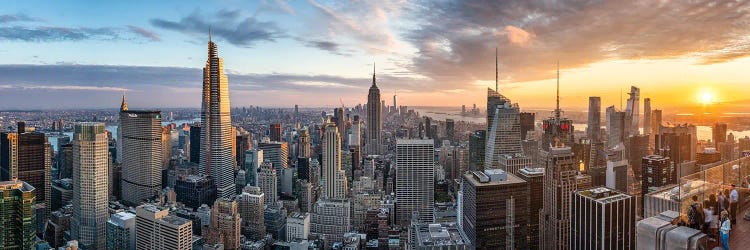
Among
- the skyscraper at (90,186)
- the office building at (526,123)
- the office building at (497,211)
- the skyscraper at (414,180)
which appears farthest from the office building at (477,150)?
the skyscraper at (90,186)

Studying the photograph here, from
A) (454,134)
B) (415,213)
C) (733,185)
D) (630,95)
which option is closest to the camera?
(733,185)

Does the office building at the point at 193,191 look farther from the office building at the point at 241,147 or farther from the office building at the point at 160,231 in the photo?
the office building at the point at 160,231

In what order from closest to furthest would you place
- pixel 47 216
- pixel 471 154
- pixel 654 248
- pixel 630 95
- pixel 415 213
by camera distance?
pixel 654 248 < pixel 47 216 < pixel 415 213 < pixel 630 95 < pixel 471 154

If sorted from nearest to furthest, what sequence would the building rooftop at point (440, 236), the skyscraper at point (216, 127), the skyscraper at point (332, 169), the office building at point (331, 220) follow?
1. the building rooftop at point (440, 236)
2. the office building at point (331, 220)
3. the skyscraper at point (332, 169)
4. the skyscraper at point (216, 127)

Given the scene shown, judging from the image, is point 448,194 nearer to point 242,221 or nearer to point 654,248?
point 242,221

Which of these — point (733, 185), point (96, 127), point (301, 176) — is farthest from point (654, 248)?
point (301, 176)
